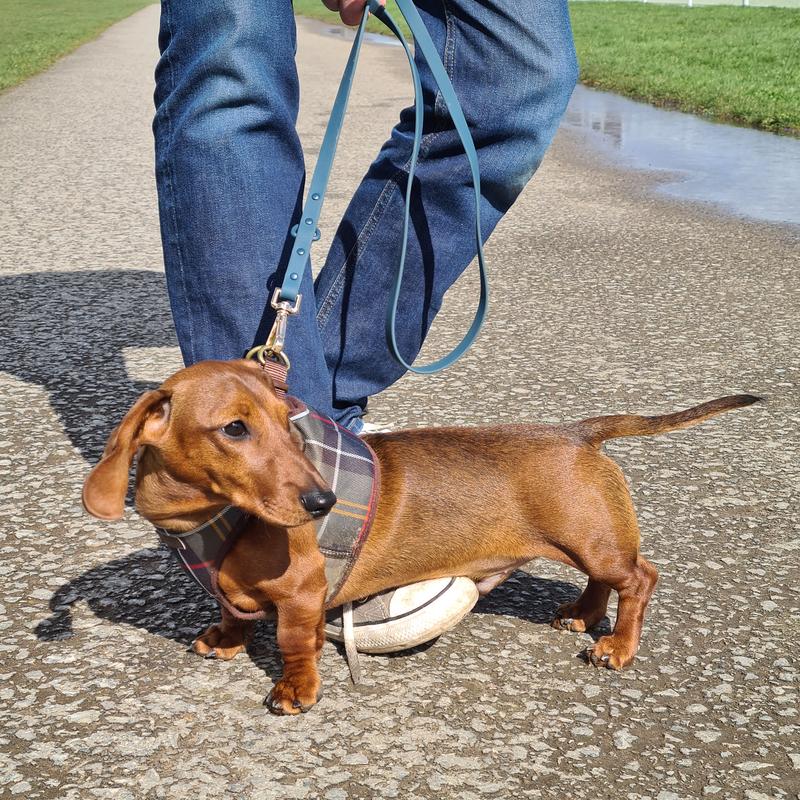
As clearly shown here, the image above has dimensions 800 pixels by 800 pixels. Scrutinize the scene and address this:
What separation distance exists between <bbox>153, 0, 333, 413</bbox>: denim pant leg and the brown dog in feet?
1.39

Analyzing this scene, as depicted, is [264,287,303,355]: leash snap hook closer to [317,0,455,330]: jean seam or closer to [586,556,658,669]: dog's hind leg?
[317,0,455,330]: jean seam

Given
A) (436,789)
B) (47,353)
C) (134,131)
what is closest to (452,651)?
(436,789)

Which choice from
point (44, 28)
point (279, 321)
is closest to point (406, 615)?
point (279, 321)

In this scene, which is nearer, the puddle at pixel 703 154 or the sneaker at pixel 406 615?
the sneaker at pixel 406 615

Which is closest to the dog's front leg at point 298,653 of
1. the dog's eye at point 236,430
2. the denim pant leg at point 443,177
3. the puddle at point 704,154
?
the dog's eye at point 236,430

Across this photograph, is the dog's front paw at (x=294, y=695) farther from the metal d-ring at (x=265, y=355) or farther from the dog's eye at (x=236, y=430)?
the metal d-ring at (x=265, y=355)

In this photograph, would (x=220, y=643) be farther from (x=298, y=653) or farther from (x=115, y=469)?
(x=115, y=469)

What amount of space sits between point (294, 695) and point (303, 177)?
1215mm

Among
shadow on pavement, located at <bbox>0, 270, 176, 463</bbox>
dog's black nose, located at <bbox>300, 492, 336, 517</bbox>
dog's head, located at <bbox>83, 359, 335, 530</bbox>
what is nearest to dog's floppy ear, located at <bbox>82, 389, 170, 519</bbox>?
dog's head, located at <bbox>83, 359, 335, 530</bbox>

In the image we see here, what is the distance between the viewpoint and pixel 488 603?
8.36 ft

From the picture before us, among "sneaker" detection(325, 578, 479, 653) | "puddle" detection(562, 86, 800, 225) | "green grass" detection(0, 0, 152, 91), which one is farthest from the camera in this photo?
"green grass" detection(0, 0, 152, 91)

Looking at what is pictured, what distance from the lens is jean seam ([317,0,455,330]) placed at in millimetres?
2680

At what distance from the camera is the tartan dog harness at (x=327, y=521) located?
2100mm

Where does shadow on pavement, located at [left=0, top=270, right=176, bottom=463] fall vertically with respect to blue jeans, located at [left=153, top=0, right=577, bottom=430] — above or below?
below
